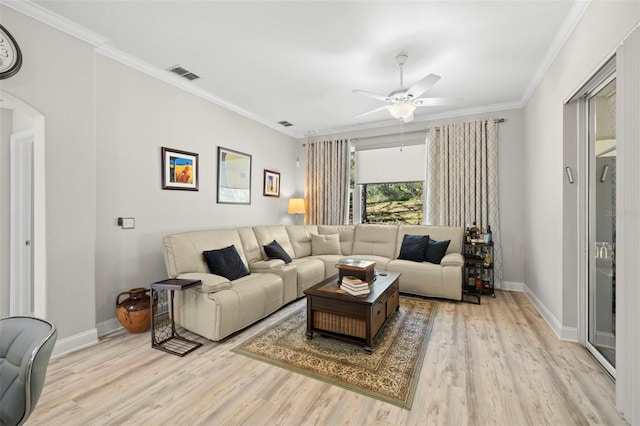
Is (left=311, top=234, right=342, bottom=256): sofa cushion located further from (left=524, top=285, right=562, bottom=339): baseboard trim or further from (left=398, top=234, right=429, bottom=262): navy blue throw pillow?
(left=524, top=285, right=562, bottom=339): baseboard trim

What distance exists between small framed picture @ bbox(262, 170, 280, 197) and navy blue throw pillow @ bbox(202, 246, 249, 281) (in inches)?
78.0

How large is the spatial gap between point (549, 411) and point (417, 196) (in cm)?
374

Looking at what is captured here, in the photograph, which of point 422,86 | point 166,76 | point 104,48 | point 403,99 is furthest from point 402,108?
point 104,48

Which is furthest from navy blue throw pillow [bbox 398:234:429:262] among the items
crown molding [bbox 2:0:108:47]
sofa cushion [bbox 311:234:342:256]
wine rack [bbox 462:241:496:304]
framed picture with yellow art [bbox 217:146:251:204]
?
crown molding [bbox 2:0:108:47]

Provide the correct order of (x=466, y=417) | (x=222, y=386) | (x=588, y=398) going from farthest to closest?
(x=222, y=386) → (x=588, y=398) → (x=466, y=417)

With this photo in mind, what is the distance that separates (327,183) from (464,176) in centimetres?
248

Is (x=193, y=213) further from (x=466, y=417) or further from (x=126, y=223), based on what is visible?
(x=466, y=417)

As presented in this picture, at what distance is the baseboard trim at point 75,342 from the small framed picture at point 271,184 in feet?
10.2

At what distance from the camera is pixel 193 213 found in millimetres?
3717

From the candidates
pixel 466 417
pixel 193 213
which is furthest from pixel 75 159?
pixel 466 417

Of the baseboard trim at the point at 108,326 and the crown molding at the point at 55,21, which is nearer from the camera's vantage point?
the crown molding at the point at 55,21

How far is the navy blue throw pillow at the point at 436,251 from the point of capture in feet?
13.4

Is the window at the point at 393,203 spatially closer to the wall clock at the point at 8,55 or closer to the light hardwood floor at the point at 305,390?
the light hardwood floor at the point at 305,390

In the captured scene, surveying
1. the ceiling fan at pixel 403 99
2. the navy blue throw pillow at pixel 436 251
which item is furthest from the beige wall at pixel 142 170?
the navy blue throw pillow at pixel 436 251
